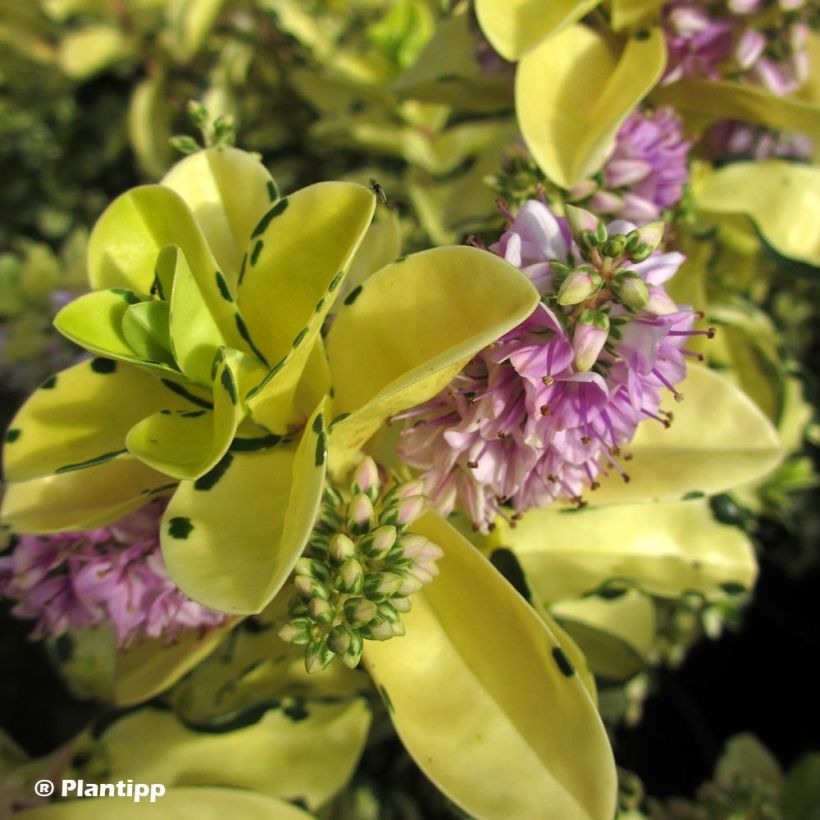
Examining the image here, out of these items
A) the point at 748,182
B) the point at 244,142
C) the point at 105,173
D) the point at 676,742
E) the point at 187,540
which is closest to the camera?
the point at 187,540

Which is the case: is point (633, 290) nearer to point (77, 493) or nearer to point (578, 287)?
point (578, 287)

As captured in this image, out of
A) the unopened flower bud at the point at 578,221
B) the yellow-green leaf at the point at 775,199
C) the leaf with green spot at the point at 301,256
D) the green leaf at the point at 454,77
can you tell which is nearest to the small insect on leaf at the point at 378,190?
the leaf with green spot at the point at 301,256

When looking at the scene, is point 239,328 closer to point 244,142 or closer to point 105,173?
point 244,142

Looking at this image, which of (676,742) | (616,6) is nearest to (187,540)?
(616,6)

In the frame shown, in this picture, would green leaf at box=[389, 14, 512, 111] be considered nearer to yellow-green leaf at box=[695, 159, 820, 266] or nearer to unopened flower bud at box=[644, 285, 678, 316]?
yellow-green leaf at box=[695, 159, 820, 266]

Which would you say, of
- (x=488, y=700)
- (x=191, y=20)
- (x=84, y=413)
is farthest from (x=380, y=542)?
(x=191, y=20)
